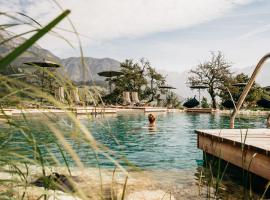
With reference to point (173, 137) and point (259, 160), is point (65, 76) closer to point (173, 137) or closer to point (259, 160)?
point (259, 160)

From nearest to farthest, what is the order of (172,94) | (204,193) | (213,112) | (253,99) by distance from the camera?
(204,193) → (213,112) → (253,99) → (172,94)

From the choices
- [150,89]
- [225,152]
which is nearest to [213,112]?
[150,89]

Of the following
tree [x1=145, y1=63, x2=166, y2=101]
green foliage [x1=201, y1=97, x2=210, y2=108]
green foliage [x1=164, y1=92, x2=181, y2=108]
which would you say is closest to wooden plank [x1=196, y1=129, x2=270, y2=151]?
green foliage [x1=201, y1=97, x2=210, y2=108]

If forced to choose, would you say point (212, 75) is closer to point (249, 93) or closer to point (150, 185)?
point (249, 93)

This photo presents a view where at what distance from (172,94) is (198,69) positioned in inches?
254

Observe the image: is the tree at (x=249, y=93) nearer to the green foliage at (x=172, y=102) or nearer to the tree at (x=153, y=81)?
the green foliage at (x=172, y=102)

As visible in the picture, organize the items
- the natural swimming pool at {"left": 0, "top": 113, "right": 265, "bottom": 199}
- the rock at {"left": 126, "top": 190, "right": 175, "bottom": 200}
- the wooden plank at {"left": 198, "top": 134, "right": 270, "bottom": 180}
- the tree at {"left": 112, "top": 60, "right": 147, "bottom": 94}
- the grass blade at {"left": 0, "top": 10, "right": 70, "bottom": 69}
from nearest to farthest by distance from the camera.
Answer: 1. the grass blade at {"left": 0, "top": 10, "right": 70, "bottom": 69}
2. the natural swimming pool at {"left": 0, "top": 113, "right": 265, "bottom": 199}
3. the wooden plank at {"left": 198, "top": 134, "right": 270, "bottom": 180}
4. the rock at {"left": 126, "top": 190, "right": 175, "bottom": 200}
5. the tree at {"left": 112, "top": 60, "right": 147, "bottom": 94}

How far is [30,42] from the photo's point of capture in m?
0.51

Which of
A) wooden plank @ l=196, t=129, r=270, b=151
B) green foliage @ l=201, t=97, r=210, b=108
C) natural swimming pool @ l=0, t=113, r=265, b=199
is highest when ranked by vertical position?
green foliage @ l=201, t=97, r=210, b=108

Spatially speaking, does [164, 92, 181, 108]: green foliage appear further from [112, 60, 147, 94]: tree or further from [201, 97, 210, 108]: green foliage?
[112, 60, 147, 94]: tree

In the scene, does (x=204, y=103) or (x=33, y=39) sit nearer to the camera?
(x=33, y=39)

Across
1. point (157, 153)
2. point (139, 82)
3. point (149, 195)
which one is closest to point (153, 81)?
point (139, 82)

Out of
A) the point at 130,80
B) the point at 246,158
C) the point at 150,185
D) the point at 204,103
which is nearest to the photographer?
the point at 246,158

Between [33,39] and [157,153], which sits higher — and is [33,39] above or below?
above
